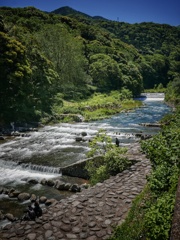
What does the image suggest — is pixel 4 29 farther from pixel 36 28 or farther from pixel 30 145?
pixel 36 28

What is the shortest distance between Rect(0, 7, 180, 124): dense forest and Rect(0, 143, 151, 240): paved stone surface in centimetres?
2527

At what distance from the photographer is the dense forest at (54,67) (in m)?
32.1

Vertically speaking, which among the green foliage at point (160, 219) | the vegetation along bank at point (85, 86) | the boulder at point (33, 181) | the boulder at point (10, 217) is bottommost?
the boulder at point (10, 217)

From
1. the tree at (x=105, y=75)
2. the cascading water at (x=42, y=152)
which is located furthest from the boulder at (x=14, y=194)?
the tree at (x=105, y=75)

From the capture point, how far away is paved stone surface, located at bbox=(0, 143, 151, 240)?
7.23m

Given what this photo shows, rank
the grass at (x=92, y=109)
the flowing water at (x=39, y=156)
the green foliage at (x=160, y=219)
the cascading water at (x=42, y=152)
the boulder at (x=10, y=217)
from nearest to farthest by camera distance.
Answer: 1. the green foliage at (x=160, y=219)
2. the boulder at (x=10, y=217)
3. the flowing water at (x=39, y=156)
4. the cascading water at (x=42, y=152)
5. the grass at (x=92, y=109)

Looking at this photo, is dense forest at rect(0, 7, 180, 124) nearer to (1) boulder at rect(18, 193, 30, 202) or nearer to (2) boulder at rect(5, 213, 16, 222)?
(1) boulder at rect(18, 193, 30, 202)

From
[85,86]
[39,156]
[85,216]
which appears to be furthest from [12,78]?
[85,86]

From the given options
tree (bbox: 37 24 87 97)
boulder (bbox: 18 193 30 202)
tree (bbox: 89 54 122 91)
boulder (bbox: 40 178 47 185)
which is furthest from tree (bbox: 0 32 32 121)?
tree (bbox: 89 54 122 91)

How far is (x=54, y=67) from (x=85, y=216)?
46686 mm

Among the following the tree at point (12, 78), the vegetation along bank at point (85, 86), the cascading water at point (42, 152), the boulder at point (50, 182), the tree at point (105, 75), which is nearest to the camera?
the vegetation along bank at point (85, 86)

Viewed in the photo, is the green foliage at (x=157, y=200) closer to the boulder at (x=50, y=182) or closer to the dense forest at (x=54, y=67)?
the boulder at (x=50, y=182)

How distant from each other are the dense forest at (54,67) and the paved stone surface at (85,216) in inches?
995

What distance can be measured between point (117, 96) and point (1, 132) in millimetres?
41610
